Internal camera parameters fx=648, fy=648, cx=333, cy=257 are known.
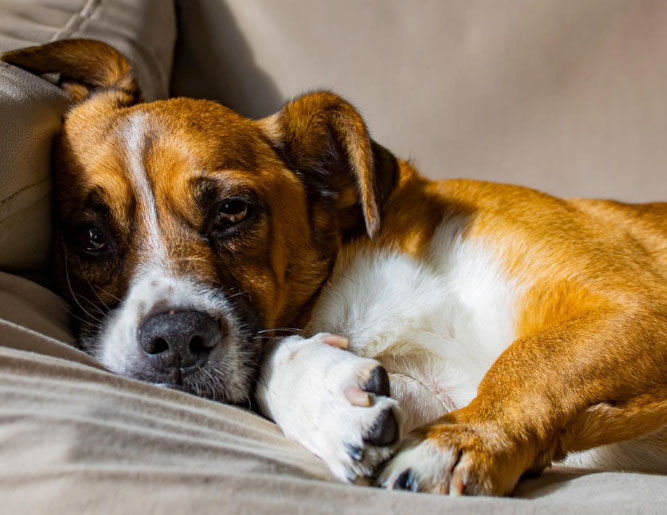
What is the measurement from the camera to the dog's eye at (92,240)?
166cm

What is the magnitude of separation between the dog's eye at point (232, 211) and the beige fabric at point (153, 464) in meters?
0.57

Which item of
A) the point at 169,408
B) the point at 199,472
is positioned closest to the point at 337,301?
the point at 169,408

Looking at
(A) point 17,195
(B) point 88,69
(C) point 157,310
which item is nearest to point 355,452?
(C) point 157,310

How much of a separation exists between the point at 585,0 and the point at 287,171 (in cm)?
170

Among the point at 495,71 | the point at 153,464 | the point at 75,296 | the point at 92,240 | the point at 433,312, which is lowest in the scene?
the point at 75,296

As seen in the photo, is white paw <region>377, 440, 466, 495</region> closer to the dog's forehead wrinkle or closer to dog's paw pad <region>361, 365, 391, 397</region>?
dog's paw pad <region>361, 365, 391, 397</region>

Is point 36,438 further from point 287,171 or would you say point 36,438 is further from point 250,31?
point 250,31

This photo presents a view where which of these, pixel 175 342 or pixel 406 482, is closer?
pixel 406 482

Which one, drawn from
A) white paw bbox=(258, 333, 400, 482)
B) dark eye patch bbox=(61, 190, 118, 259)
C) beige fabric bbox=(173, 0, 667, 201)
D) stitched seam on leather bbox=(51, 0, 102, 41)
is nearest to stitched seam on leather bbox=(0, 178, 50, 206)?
dark eye patch bbox=(61, 190, 118, 259)

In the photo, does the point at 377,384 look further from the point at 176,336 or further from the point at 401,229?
the point at 401,229

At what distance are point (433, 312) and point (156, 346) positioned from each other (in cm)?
73

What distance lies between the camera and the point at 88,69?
6.89 ft

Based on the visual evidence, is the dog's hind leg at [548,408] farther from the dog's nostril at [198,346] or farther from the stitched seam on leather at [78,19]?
the stitched seam on leather at [78,19]

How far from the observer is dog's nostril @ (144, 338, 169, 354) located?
1362 millimetres
